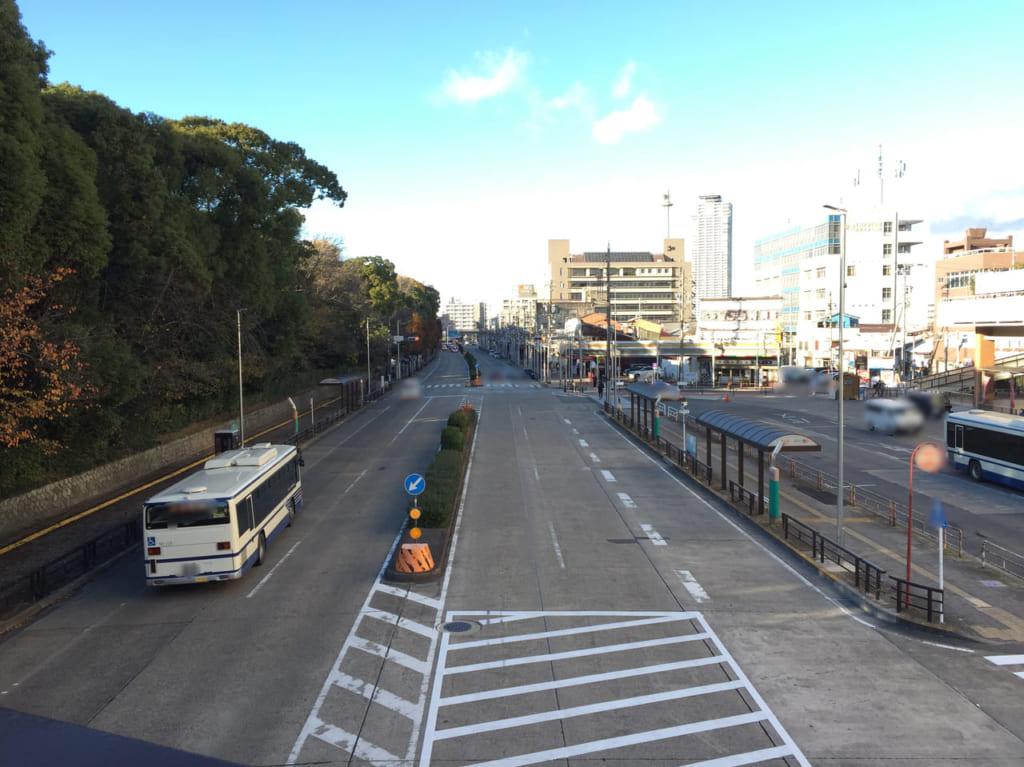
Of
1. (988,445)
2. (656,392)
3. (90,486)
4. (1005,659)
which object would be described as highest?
(656,392)

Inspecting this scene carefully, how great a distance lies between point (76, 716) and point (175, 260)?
71.0 feet

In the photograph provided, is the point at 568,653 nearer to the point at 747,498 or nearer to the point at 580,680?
the point at 580,680

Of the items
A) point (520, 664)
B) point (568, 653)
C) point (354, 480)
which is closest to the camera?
point (520, 664)

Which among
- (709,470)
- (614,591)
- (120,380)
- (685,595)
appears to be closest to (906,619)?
(685,595)

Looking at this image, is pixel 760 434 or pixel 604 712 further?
pixel 760 434

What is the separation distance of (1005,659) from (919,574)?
4989 millimetres

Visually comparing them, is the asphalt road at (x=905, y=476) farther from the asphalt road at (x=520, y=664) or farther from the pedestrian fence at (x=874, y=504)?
the asphalt road at (x=520, y=664)

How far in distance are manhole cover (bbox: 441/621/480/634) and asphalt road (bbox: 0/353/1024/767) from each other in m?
0.05

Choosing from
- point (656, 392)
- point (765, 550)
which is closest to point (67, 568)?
point (765, 550)

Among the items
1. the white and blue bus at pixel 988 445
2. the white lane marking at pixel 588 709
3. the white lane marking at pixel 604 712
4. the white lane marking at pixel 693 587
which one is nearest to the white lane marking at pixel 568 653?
the white lane marking at pixel 604 712

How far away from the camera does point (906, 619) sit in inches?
569

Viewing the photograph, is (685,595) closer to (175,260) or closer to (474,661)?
(474,661)

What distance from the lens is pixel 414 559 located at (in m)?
17.9

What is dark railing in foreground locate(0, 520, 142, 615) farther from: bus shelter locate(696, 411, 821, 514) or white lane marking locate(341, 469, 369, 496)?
bus shelter locate(696, 411, 821, 514)
